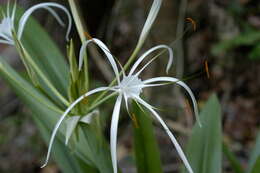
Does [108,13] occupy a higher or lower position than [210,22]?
higher

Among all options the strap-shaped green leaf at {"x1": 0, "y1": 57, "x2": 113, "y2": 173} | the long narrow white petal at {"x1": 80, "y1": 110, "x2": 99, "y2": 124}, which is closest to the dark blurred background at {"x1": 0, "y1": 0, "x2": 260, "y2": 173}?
the strap-shaped green leaf at {"x1": 0, "y1": 57, "x2": 113, "y2": 173}

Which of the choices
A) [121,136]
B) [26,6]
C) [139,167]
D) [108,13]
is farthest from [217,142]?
[121,136]

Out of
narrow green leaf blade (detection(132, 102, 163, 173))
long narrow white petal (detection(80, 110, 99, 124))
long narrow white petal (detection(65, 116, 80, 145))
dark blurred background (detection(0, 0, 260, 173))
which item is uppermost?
long narrow white petal (detection(65, 116, 80, 145))

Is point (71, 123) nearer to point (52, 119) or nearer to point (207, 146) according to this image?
point (52, 119)

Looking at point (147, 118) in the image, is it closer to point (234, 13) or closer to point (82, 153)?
point (82, 153)

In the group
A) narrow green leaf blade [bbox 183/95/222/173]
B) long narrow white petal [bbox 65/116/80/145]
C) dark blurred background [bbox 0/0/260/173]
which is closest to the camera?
long narrow white petal [bbox 65/116/80/145]

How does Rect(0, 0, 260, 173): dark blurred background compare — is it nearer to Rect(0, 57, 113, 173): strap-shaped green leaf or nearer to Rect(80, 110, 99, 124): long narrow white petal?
Rect(0, 57, 113, 173): strap-shaped green leaf

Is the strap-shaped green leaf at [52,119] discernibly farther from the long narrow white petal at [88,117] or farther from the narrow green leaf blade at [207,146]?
the narrow green leaf blade at [207,146]

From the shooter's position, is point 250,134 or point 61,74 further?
point 250,134

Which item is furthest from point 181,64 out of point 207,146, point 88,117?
point 88,117
